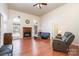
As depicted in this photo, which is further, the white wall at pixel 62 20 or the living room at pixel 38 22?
the white wall at pixel 62 20

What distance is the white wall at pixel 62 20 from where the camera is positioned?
3.95 meters

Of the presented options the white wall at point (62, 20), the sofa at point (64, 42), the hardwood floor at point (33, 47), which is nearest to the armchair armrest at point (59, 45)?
the sofa at point (64, 42)

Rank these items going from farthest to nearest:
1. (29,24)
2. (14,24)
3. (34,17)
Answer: (29,24) → (34,17) → (14,24)

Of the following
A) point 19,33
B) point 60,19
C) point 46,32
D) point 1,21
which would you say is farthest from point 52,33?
point 1,21

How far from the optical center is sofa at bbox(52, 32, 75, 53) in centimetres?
449

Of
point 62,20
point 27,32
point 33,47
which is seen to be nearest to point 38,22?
point 27,32

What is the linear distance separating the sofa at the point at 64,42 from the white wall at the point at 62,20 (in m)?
0.34

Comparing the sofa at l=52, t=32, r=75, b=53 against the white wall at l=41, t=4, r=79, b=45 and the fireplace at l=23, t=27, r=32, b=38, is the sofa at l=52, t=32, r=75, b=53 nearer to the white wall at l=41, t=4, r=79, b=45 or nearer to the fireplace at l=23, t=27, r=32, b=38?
the white wall at l=41, t=4, r=79, b=45

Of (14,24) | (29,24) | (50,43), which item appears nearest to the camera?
(14,24)

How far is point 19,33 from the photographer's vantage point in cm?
396

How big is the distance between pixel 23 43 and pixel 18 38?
0.58m

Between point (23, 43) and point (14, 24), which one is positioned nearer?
point (14, 24)

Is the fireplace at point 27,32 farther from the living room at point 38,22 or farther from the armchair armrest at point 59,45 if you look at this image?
the armchair armrest at point 59,45

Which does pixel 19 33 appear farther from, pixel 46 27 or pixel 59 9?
pixel 59 9
